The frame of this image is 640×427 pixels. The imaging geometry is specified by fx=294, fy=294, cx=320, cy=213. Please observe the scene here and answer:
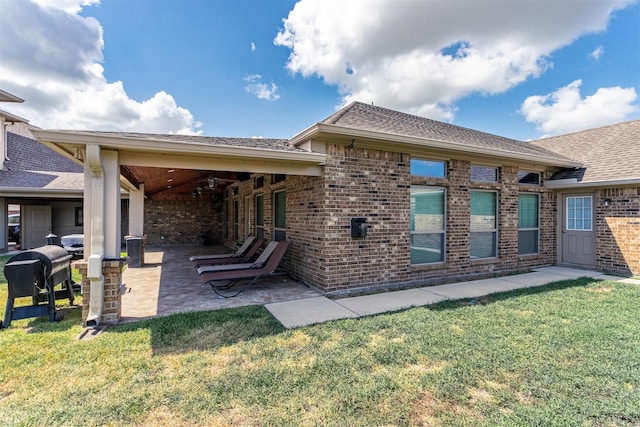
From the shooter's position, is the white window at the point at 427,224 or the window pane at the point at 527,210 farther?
the window pane at the point at 527,210

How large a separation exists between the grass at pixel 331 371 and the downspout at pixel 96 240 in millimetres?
361

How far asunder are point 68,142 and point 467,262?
8296 millimetres

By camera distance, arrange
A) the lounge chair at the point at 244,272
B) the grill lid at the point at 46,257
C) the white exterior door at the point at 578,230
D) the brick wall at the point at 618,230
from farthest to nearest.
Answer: the white exterior door at the point at 578,230 < the brick wall at the point at 618,230 < the lounge chair at the point at 244,272 < the grill lid at the point at 46,257

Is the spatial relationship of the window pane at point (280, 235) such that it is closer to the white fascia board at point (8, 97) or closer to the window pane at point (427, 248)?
the window pane at point (427, 248)

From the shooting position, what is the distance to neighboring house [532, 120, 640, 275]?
25.2ft

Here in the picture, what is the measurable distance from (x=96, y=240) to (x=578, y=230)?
1194 cm

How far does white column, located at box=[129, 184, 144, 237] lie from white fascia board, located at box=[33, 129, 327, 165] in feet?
20.1

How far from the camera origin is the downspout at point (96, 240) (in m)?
4.18

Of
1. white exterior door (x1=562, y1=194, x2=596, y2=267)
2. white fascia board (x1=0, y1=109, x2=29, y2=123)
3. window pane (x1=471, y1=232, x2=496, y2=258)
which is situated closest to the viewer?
window pane (x1=471, y1=232, x2=496, y2=258)

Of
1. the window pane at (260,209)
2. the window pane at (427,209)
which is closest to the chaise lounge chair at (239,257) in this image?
the window pane at (260,209)

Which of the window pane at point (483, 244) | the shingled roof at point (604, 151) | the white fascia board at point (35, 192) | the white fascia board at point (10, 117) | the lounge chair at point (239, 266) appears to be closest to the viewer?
the lounge chair at point (239, 266)

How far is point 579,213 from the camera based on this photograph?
8859mm

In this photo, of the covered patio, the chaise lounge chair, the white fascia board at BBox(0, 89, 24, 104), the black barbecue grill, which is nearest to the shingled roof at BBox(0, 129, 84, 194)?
the white fascia board at BBox(0, 89, 24, 104)

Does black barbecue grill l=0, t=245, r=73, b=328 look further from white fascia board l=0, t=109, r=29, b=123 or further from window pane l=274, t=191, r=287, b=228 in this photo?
white fascia board l=0, t=109, r=29, b=123
